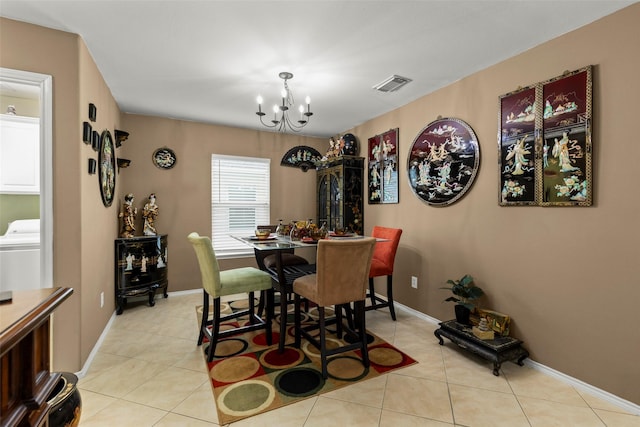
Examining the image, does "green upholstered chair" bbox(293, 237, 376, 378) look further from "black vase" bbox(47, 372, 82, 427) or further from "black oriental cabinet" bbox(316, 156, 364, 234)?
"black oriental cabinet" bbox(316, 156, 364, 234)

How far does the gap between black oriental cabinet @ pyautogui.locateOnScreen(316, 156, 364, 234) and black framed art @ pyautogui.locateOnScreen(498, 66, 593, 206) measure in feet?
6.71

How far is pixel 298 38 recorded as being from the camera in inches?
87.5

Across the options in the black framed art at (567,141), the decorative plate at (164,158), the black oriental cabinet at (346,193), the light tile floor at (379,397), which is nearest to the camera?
the light tile floor at (379,397)

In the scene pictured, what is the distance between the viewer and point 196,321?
10.6ft

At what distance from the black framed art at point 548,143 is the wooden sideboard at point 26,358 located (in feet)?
9.43

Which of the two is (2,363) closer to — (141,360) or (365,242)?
(365,242)

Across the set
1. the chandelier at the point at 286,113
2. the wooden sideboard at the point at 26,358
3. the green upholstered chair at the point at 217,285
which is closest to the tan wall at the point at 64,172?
the green upholstered chair at the point at 217,285

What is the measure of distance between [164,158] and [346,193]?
8.60 ft

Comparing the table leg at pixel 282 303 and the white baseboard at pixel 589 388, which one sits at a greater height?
the table leg at pixel 282 303

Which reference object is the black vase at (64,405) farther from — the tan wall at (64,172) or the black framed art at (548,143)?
the black framed art at (548,143)

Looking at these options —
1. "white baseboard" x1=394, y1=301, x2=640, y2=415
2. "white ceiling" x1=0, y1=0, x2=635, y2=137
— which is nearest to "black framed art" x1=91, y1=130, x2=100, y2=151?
"white ceiling" x1=0, y1=0, x2=635, y2=137

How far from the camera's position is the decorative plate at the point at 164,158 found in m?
4.07

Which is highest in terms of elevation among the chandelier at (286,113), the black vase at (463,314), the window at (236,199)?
the chandelier at (286,113)

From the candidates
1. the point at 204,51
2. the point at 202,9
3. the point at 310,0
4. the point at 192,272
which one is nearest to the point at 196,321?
the point at 192,272
